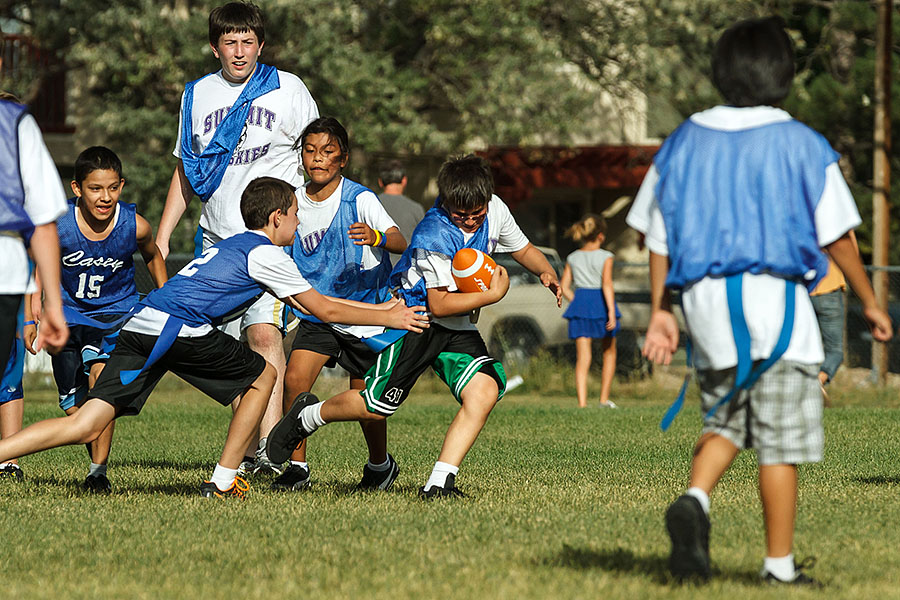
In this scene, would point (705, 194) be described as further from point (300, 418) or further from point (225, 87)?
point (225, 87)

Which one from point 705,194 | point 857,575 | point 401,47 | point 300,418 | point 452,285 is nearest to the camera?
point 705,194

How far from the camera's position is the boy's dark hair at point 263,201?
607cm

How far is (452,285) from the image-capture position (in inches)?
239

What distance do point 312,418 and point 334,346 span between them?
509 millimetres

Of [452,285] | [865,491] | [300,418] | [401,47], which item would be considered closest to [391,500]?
[300,418]

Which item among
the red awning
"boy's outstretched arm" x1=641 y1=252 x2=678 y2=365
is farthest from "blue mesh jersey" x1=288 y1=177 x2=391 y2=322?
the red awning

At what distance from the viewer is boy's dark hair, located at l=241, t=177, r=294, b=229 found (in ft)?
19.9

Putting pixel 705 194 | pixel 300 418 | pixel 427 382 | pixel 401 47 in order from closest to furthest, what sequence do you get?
pixel 705 194 < pixel 300 418 < pixel 427 382 < pixel 401 47

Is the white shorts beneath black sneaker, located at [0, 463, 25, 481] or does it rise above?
above

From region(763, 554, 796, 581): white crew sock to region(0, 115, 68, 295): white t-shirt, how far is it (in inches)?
103

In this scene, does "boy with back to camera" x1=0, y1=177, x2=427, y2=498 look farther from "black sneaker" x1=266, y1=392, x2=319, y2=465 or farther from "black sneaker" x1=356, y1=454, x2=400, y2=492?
"black sneaker" x1=356, y1=454, x2=400, y2=492

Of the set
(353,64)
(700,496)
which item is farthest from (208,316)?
(353,64)

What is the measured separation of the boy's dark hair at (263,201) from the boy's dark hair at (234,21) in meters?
1.34

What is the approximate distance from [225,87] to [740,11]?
1552 centimetres
